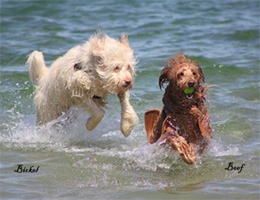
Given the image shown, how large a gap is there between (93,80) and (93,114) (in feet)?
1.22

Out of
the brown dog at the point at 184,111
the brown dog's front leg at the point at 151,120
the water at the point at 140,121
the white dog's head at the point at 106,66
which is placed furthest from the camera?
the white dog's head at the point at 106,66

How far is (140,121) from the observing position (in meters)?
7.81

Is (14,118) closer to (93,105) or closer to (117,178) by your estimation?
(93,105)

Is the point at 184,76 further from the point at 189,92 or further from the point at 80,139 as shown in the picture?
the point at 80,139

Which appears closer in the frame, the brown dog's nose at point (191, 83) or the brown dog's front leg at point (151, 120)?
the brown dog's nose at point (191, 83)

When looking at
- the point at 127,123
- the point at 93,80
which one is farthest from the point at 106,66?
the point at 127,123

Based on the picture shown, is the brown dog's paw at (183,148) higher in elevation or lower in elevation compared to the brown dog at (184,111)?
lower

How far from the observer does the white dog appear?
618 centimetres

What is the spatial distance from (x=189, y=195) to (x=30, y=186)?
141 centimetres

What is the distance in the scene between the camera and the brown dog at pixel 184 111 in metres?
5.46

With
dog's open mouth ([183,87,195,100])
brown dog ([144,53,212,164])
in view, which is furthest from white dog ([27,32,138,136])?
dog's open mouth ([183,87,195,100])

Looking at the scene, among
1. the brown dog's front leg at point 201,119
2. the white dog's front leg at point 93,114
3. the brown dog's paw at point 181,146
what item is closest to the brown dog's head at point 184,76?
the brown dog's front leg at point 201,119

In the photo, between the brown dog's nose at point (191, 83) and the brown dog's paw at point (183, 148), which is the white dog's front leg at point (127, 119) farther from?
the brown dog's nose at point (191, 83)

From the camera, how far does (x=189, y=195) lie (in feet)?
16.5
